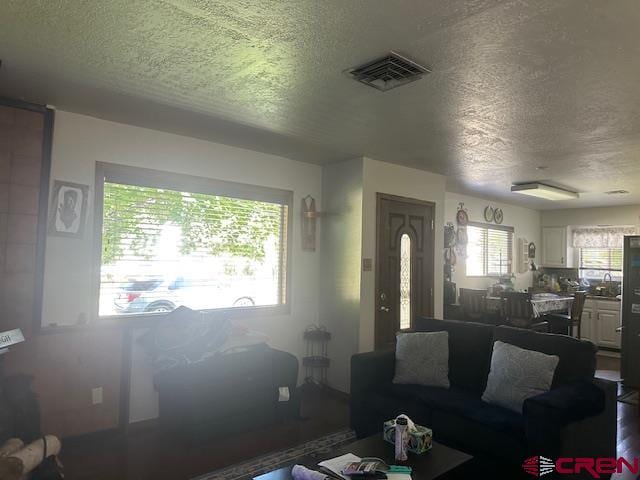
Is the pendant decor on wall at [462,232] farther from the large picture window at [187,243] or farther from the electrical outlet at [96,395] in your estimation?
the electrical outlet at [96,395]

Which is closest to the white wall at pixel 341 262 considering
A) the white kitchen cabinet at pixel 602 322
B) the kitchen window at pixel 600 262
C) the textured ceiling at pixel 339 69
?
the textured ceiling at pixel 339 69

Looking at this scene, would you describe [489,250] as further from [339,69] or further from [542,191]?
[339,69]

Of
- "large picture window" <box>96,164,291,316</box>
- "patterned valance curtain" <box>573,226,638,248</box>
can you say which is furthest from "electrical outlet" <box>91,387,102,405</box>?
"patterned valance curtain" <box>573,226,638,248</box>

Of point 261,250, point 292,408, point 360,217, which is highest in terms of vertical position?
point 360,217

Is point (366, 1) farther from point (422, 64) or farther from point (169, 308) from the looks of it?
point (169, 308)

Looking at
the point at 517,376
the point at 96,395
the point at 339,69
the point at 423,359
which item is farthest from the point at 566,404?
the point at 96,395

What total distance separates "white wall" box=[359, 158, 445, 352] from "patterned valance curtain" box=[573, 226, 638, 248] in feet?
14.4

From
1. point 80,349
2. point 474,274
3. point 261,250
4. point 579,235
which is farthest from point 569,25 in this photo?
point 579,235

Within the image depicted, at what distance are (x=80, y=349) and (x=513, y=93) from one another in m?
3.50

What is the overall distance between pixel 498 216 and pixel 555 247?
171cm

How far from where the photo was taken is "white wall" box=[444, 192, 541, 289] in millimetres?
6738

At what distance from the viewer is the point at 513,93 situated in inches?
108

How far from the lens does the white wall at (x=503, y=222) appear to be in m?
6.74

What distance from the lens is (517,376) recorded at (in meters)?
2.87
